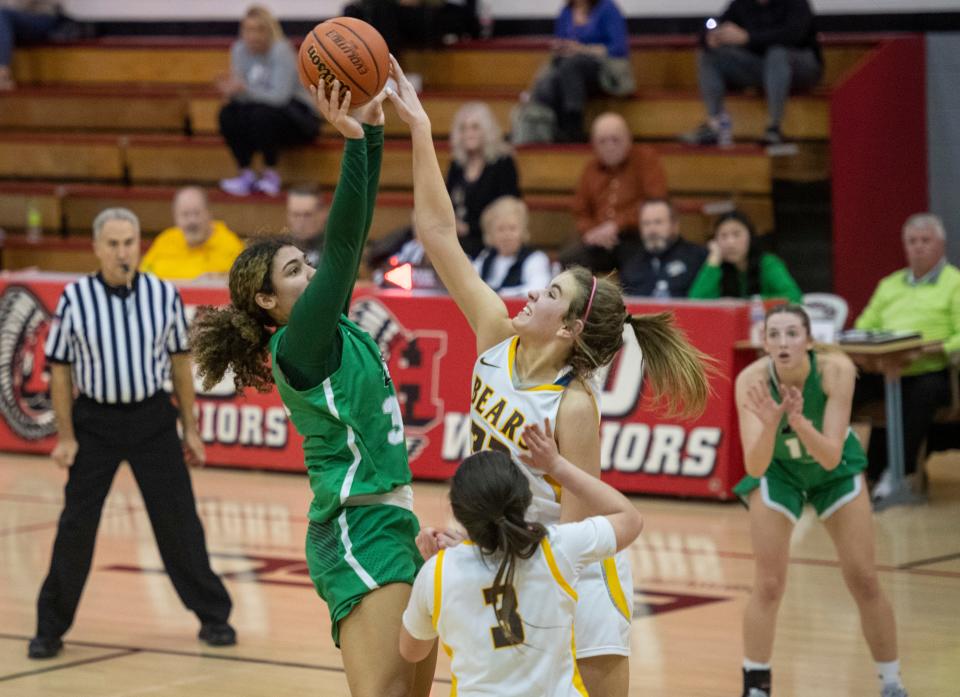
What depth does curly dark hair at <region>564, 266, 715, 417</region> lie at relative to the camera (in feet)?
12.6

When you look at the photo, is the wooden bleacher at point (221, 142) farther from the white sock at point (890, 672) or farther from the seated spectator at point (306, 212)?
the white sock at point (890, 672)

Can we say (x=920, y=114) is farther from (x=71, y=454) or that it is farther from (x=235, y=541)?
(x=71, y=454)

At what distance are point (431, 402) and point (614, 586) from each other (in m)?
5.71

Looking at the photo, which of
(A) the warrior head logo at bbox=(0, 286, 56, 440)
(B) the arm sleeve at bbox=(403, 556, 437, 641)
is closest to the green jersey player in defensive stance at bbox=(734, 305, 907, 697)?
(B) the arm sleeve at bbox=(403, 556, 437, 641)

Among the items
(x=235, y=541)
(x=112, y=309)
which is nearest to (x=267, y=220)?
(x=235, y=541)

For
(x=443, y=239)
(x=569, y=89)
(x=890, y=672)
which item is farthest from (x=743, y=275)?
(x=443, y=239)

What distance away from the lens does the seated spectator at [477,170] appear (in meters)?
10.6

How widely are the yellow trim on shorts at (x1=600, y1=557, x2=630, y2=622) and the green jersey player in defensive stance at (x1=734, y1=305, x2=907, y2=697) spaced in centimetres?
139

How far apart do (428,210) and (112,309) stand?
2.66 metres

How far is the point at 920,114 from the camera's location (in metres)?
11.7

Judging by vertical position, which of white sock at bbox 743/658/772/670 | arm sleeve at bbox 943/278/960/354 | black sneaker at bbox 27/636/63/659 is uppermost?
arm sleeve at bbox 943/278/960/354

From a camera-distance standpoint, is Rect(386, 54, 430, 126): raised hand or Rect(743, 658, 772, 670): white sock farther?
Rect(743, 658, 772, 670): white sock

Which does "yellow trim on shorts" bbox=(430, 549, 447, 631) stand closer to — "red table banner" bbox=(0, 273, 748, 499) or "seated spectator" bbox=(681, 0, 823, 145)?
"red table banner" bbox=(0, 273, 748, 499)

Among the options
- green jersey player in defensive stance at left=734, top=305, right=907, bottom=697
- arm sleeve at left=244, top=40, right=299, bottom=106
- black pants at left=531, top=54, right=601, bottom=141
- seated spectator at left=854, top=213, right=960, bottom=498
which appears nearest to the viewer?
green jersey player in defensive stance at left=734, top=305, right=907, bottom=697
